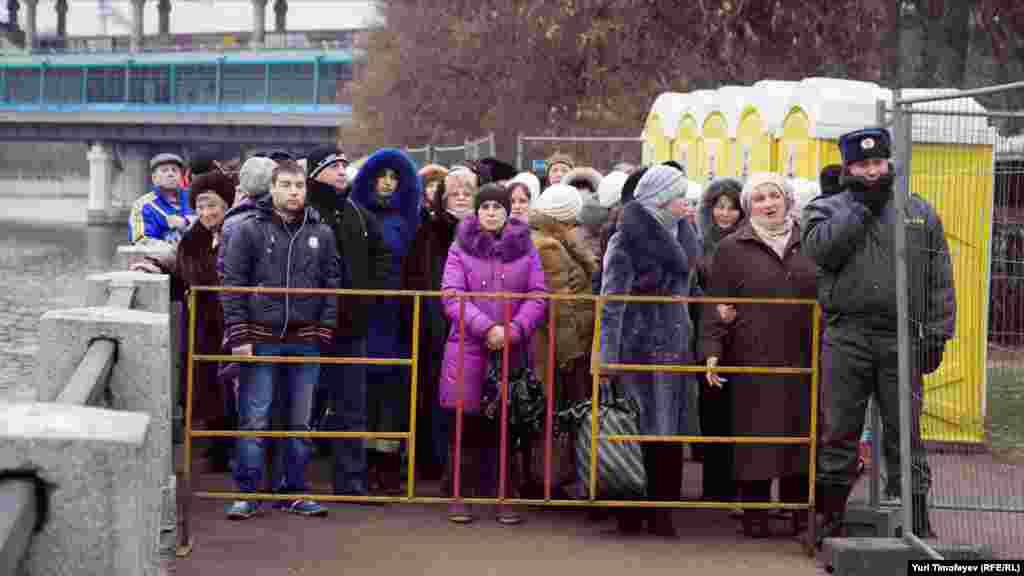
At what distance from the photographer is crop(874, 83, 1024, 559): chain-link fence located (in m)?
7.46

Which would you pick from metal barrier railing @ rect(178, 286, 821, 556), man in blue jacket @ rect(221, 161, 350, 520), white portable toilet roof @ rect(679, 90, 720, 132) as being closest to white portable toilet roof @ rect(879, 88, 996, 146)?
metal barrier railing @ rect(178, 286, 821, 556)

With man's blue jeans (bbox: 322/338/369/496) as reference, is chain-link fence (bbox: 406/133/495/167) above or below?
above

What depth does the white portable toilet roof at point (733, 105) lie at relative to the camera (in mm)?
15359

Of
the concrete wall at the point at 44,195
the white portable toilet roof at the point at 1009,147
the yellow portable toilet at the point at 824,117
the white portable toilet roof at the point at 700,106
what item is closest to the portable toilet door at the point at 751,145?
the yellow portable toilet at the point at 824,117

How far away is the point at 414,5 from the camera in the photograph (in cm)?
4522

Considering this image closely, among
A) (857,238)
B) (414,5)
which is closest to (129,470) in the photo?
(857,238)

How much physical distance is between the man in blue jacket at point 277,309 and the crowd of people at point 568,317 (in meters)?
0.01

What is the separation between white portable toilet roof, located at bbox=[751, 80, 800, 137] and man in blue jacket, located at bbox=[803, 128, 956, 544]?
536cm

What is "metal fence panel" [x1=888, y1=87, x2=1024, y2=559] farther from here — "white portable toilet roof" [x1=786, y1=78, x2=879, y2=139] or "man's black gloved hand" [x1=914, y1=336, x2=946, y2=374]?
"white portable toilet roof" [x1=786, y1=78, x2=879, y2=139]

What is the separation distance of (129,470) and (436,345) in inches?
260

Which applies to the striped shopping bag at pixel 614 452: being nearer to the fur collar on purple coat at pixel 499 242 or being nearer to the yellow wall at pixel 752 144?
the fur collar on purple coat at pixel 499 242

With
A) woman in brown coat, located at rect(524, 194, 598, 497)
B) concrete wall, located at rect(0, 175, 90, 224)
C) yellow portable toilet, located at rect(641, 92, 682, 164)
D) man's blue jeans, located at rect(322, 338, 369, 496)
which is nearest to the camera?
woman in brown coat, located at rect(524, 194, 598, 497)

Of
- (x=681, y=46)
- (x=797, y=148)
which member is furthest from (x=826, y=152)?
(x=681, y=46)

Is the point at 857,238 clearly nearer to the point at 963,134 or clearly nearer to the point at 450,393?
the point at 963,134
